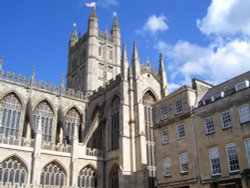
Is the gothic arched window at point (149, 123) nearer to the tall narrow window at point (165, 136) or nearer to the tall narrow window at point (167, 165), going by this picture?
the tall narrow window at point (165, 136)

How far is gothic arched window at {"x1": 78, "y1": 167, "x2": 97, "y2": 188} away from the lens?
30328 mm

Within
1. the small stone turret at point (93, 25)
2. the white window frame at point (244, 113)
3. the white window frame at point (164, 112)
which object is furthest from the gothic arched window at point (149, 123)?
the small stone turret at point (93, 25)

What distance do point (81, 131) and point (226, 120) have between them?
21.9 m

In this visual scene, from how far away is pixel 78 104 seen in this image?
38312 mm

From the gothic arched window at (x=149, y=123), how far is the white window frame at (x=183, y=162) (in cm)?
865

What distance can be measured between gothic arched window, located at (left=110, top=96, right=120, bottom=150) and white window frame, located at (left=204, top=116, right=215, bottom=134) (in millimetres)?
13571

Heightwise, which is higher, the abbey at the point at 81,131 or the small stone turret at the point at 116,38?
the small stone turret at the point at 116,38

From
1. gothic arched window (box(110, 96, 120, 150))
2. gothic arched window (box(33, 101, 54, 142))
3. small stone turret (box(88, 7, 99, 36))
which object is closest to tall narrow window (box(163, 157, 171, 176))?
gothic arched window (box(110, 96, 120, 150))

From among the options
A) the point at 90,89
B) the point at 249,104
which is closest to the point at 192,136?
the point at 249,104

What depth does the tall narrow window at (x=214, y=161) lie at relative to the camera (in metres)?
19.5

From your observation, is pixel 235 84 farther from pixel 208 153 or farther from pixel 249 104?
pixel 208 153

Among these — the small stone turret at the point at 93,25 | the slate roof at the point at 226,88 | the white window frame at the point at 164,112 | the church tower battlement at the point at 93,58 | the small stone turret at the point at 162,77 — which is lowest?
the white window frame at the point at 164,112

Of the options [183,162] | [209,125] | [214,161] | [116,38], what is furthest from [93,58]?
[214,161]

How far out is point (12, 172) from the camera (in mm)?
26812
